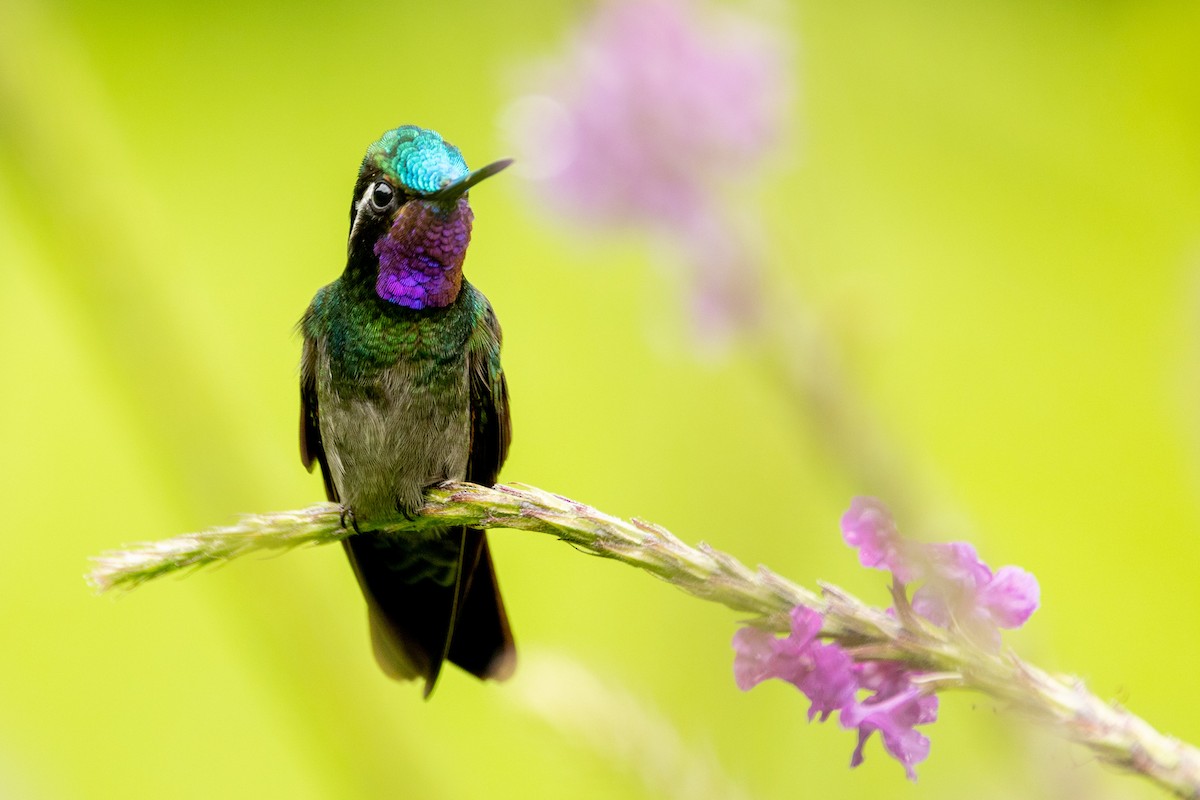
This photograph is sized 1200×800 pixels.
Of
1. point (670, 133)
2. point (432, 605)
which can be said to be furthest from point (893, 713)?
point (670, 133)

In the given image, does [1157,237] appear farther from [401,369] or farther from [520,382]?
[401,369]

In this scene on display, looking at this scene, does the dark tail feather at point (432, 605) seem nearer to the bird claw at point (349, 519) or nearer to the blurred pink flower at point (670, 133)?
the bird claw at point (349, 519)

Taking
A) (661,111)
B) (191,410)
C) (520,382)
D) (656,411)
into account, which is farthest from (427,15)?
(191,410)

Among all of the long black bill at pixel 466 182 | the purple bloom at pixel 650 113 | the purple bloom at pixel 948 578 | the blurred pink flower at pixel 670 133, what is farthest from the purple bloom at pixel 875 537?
the purple bloom at pixel 650 113

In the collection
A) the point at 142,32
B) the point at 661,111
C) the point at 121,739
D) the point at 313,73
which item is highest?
the point at 142,32

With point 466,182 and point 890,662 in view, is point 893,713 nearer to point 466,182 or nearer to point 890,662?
point 890,662
